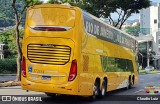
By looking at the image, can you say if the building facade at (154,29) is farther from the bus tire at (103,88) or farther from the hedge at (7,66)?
the bus tire at (103,88)

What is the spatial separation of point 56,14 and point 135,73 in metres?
15.4

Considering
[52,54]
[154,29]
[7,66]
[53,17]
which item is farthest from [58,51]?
[154,29]

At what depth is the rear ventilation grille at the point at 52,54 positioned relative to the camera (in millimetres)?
14727

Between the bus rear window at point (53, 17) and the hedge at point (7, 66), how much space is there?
123 ft

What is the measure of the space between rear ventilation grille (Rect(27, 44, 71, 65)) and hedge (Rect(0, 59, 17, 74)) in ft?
124

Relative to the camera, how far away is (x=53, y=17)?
1516 cm

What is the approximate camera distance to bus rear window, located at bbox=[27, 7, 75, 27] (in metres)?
15.1

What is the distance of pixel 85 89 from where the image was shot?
15477mm

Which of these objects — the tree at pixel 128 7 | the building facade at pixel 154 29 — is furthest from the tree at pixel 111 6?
the building facade at pixel 154 29

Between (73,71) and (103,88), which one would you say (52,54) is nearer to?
(73,71)

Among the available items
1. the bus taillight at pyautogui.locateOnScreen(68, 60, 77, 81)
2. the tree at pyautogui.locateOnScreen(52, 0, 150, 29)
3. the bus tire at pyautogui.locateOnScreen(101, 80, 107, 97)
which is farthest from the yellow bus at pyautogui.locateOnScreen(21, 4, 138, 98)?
the tree at pyautogui.locateOnScreen(52, 0, 150, 29)

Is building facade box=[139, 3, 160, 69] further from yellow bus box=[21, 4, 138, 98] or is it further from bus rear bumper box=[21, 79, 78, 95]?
bus rear bumper box=[21, 79, 78, 95]

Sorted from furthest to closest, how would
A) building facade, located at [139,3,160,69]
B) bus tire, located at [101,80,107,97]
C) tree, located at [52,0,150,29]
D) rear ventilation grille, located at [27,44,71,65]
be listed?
building facade, located at [139,3,160,69] < tree, located at [52,0,150,29] < bus tire, located at [101,80,107,97] < rear ventilation grille, located at [27,44,71,65]

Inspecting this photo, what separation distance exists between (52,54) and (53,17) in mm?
1488
